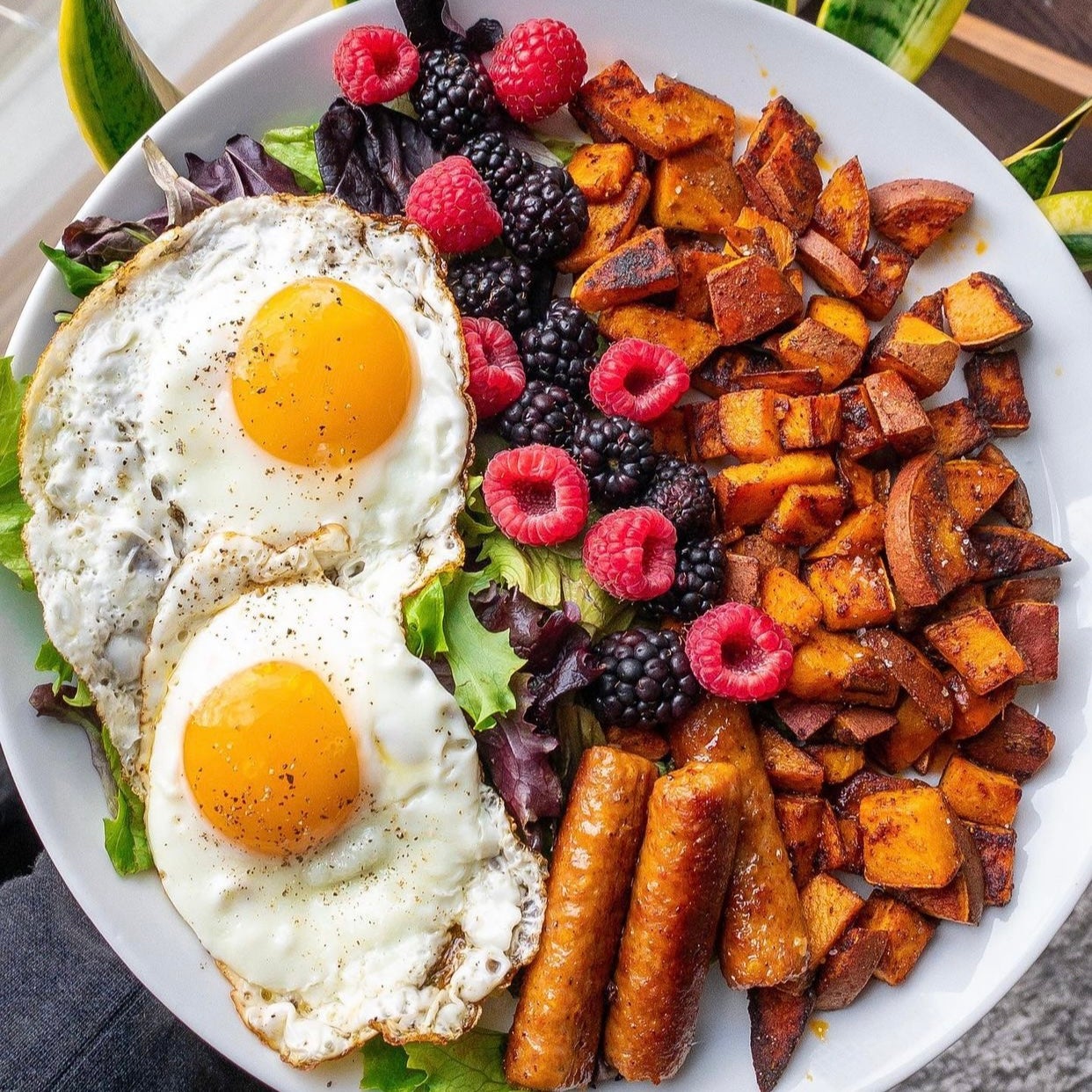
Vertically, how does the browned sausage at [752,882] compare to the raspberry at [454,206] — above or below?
below

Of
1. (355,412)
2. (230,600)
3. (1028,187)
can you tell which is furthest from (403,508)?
(1028,187)

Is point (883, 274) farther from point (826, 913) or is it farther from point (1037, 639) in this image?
point (826, 913)

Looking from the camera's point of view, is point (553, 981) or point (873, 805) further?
point (873, 805)

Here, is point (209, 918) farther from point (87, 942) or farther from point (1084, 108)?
point (1084, 108)

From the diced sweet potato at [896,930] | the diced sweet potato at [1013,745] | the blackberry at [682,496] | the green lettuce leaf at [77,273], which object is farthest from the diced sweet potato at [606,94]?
the diced sweet potato at [896,930]

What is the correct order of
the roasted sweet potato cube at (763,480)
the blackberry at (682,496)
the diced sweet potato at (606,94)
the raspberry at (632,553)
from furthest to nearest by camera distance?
the diced sweet potato at (606,94) → the roasted sweet potato cube at (763,480) → the blackberry at (682,496) → the raspberry at (632,553)

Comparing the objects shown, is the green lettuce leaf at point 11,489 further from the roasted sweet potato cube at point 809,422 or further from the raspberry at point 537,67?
the roasted sweet potato cube at point 809,422

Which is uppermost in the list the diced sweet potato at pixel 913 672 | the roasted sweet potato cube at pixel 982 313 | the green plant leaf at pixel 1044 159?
the green plant leaf at pixel 1044 159
